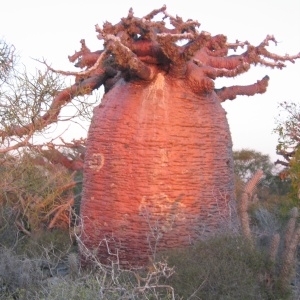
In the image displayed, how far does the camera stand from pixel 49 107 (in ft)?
23.1

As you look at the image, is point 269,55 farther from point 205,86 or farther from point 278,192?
point 278,192

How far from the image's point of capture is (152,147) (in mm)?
6820

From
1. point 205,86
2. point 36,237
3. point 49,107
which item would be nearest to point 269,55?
point 205,86

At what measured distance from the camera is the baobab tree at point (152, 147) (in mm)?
6758

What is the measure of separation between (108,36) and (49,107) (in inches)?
40.1

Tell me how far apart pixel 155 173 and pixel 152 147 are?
0.84ft

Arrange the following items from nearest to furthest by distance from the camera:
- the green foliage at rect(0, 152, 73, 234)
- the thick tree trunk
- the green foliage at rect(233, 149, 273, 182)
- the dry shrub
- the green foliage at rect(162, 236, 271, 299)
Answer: the green foliage at rect(162, 236, 271, 299), the dry shrub, the thick tree trunk, the green foliage at rect(0, 152, 73, 234), the green foliage at rect(233, 149, 273, 182)

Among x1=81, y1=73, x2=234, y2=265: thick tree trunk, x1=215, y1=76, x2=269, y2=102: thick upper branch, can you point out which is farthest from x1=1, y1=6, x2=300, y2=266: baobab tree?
x1=215, y1=76, x2=269, y2=102: thick upper branch

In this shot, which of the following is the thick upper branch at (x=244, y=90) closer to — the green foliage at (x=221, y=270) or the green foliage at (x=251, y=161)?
the green foliage at (x=221, y=270)

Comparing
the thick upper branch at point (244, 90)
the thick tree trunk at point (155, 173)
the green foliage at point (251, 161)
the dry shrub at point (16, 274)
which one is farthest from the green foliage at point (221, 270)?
the green foliage at point (251, 161)

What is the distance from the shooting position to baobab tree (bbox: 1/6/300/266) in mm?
6758

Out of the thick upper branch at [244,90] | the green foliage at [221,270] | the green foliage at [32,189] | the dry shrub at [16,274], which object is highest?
the thick upper branch at [244,90]

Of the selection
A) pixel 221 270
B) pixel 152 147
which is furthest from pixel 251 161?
pixel 221 270

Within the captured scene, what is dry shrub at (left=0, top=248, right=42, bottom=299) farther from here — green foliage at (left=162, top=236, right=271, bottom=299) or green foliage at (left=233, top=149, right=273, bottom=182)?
green foliage at (left=233, top=149, right=273, bottom=182)
